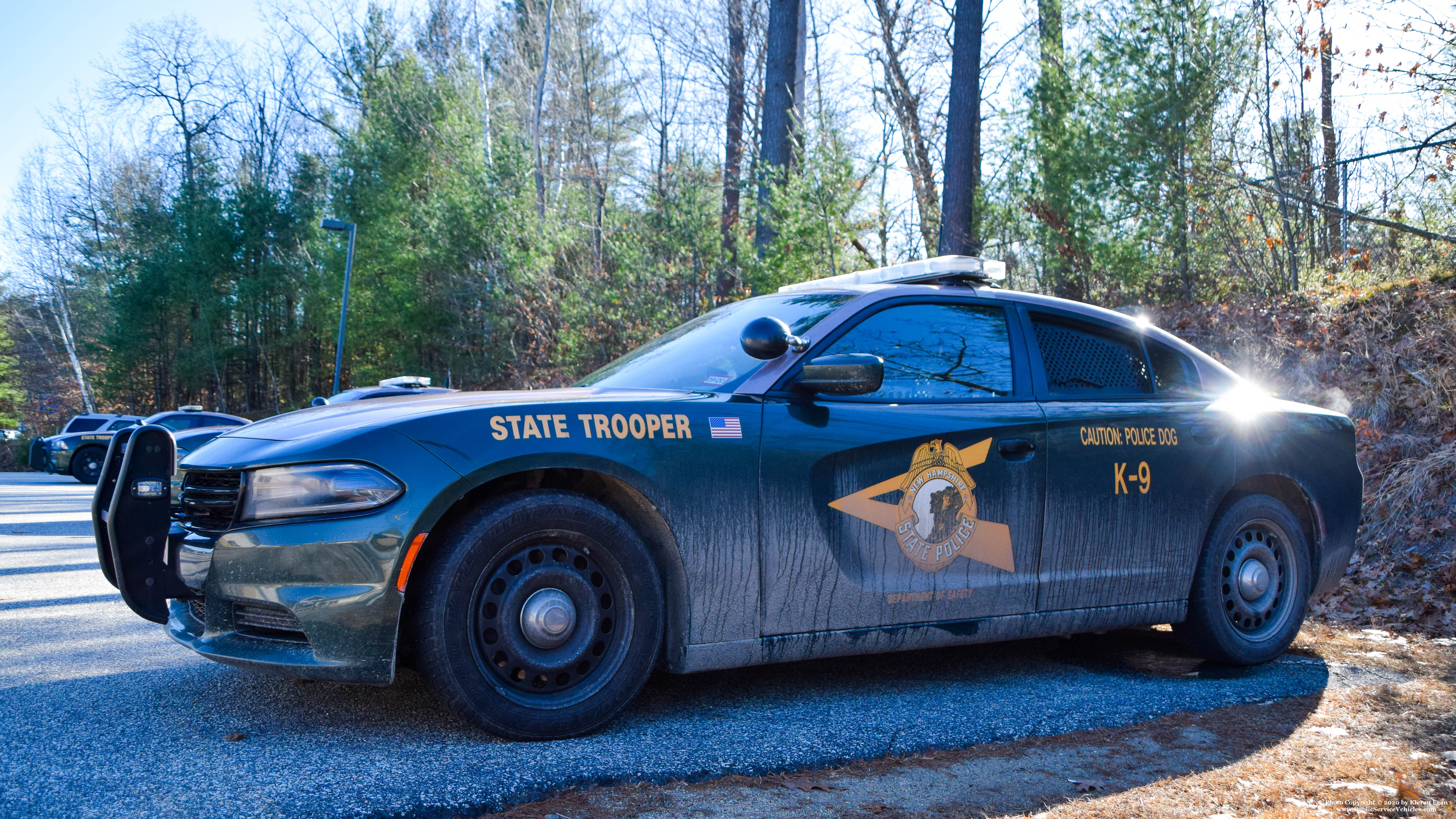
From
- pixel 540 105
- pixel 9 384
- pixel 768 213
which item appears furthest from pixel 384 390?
pixel 9 384

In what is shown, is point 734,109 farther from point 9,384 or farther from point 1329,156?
point 9,384

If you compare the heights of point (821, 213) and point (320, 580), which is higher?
point (821, 213)

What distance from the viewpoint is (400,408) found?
3.23m

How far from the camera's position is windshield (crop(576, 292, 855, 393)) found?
362 cm

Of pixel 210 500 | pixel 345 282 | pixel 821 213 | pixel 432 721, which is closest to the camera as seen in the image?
pixel 210 500

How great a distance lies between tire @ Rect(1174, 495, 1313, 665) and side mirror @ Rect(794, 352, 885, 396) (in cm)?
201

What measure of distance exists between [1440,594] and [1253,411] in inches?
99.7

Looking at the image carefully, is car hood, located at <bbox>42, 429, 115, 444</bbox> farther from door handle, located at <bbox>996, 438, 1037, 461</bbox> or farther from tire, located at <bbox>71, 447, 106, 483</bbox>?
door handle, located at <bbox>996, 438, 1037, 461</bbox>

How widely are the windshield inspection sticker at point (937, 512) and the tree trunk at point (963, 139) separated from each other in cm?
1108

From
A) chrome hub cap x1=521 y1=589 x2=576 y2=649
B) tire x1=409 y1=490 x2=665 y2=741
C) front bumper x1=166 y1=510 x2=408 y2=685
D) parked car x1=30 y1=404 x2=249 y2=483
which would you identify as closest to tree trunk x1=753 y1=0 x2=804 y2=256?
parked car x1=30 y1=404 x2=249 y2=483

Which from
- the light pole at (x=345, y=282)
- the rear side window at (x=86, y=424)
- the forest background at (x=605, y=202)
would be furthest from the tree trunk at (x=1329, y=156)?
the rear side window at (x=86, y=424)

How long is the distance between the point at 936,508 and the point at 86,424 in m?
24.0

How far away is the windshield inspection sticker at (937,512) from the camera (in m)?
3.52

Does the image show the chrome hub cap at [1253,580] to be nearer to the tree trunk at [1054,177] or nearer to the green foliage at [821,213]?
the tree trunk at [1054,177]
